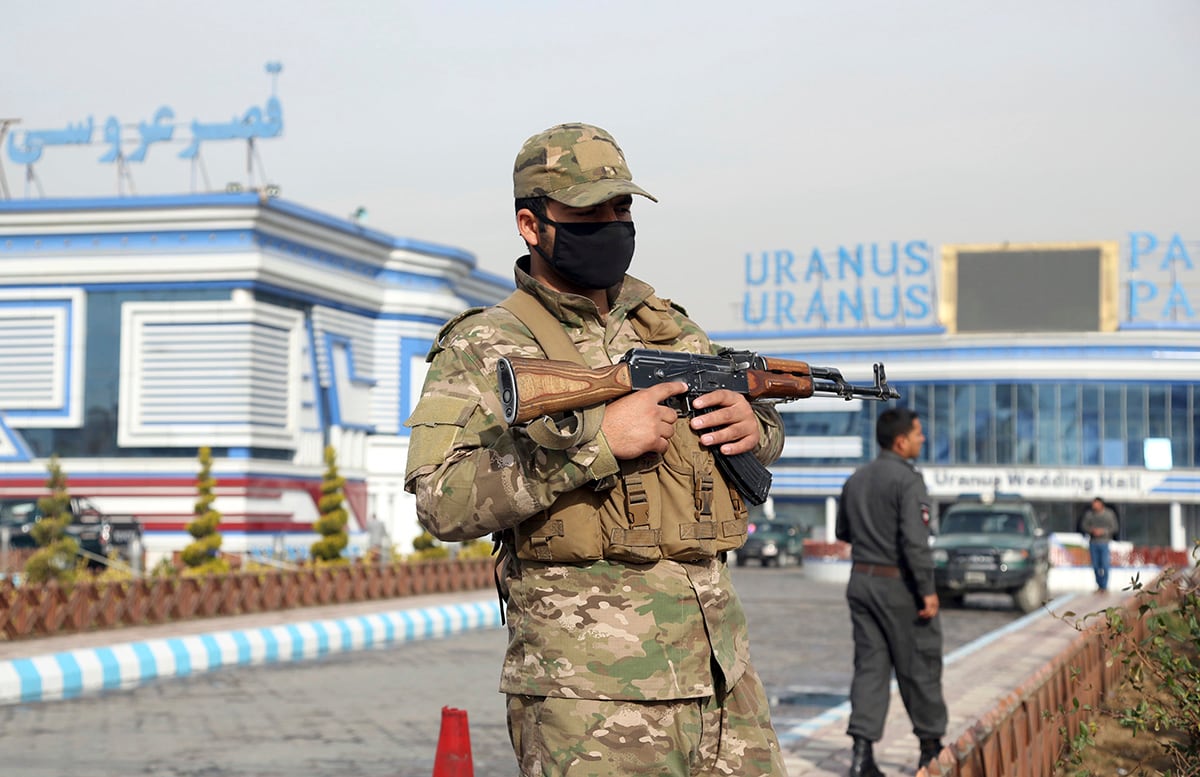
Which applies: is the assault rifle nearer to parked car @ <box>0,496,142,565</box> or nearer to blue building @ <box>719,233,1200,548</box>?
parked car @ <box>0,496,142,565</box>

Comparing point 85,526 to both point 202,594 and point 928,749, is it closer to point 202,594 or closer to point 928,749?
point 202,594

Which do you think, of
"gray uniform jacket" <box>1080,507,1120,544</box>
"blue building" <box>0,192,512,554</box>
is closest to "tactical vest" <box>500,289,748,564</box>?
"gray uniform jacket" <box>1080,507,1120,544</box>

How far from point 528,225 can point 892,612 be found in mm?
4749

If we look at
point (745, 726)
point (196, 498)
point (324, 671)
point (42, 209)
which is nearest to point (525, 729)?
point (745, 726)

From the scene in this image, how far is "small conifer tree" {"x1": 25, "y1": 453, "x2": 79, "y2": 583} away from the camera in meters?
16.1

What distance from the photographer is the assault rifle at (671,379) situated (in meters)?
3.05

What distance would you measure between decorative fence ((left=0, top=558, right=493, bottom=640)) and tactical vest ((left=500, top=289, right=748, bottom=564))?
43.7ft

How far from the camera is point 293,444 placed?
32781 mm

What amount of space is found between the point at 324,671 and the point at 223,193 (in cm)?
1972

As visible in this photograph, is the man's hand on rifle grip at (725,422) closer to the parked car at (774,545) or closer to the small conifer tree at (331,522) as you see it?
the small conifer tree at (331,522)

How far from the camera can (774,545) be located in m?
42.2

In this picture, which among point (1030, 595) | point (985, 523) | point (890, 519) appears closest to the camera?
point (890, 519)

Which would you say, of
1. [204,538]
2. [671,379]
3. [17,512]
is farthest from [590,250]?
[17,512]

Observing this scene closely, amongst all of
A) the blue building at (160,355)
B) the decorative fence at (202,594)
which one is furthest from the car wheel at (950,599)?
the blue building at (160,355)
